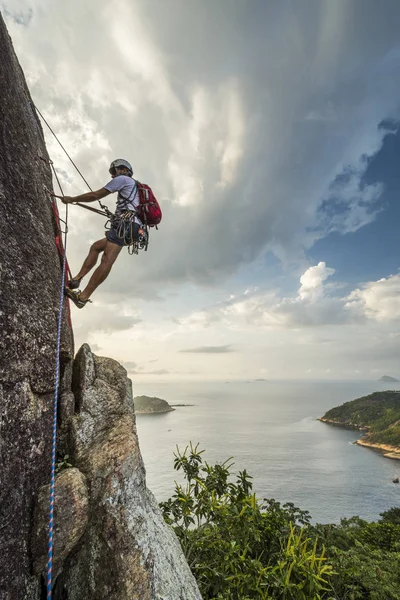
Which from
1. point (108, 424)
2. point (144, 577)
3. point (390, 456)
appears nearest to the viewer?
point (144, 577)

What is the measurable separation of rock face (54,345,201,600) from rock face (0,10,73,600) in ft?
2.10

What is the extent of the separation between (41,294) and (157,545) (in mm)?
4105

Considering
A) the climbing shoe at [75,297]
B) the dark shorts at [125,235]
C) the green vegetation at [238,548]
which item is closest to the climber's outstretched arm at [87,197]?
the dark shorts at [125,235]

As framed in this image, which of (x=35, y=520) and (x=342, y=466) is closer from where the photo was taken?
(x=35, y=520)

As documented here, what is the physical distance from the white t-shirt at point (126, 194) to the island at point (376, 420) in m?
126

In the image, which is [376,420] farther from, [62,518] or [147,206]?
[62,518]

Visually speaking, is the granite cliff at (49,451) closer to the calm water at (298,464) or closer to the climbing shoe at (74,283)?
the climbing shoe at (74,283)

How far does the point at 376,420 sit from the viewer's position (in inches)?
5389

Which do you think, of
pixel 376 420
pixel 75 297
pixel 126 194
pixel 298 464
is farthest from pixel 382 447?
pixel 126 194

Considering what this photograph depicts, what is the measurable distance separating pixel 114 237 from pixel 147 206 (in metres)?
1.01

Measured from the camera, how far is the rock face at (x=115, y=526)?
3.75 m

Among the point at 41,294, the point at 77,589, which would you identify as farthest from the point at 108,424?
the point at 41,294

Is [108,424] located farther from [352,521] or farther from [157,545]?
[352,521]

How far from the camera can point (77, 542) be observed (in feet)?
12.5
